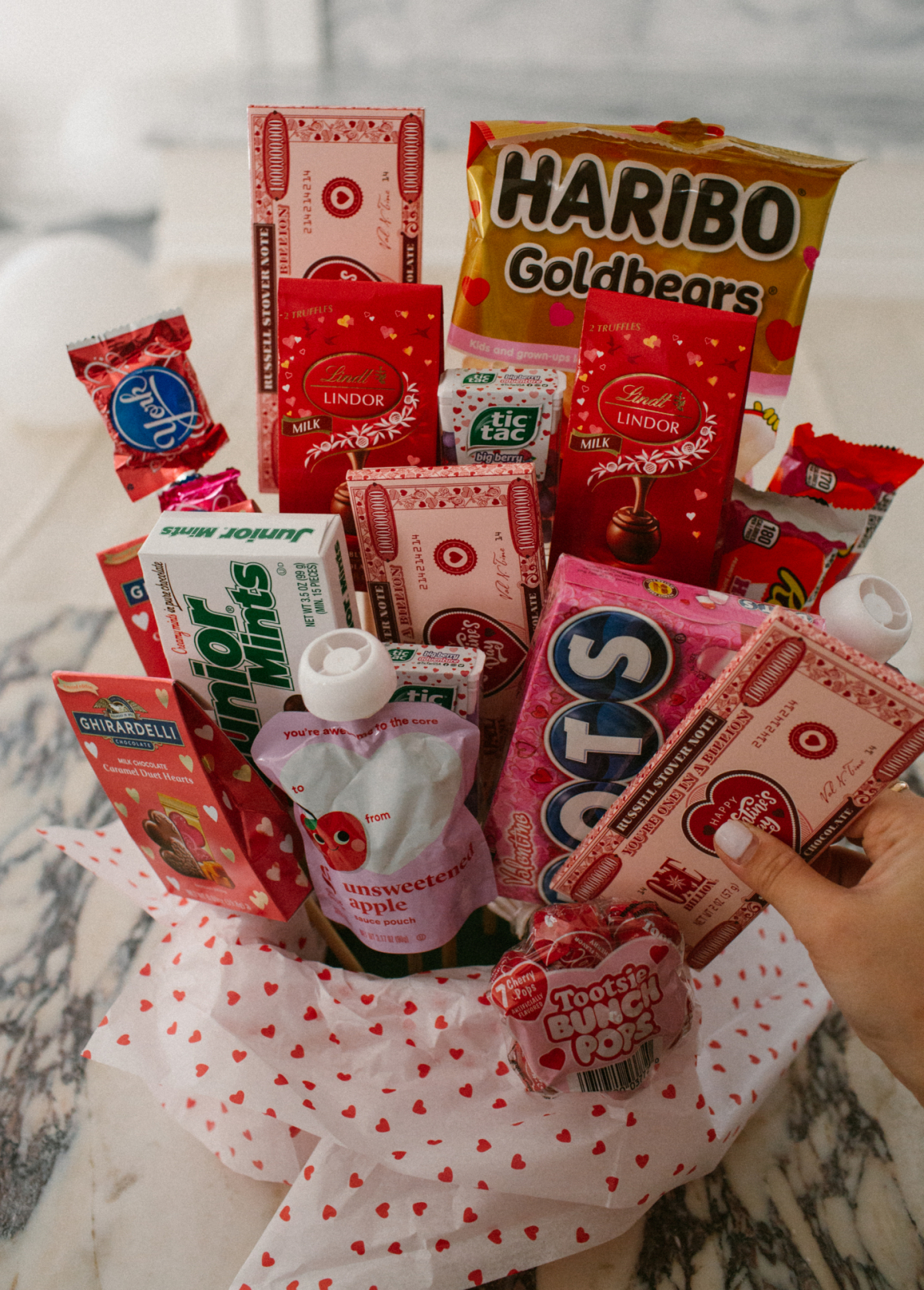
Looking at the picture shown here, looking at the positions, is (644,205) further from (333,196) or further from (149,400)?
(149,400)

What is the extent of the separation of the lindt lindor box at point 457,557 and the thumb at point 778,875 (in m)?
0.22

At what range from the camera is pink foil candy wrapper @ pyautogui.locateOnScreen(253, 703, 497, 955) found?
0.60 meters

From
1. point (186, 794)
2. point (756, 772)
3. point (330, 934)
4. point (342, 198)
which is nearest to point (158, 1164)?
point (330, 934)

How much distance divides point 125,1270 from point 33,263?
54.2 inches

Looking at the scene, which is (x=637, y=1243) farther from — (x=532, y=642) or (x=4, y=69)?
(x=4, y=69)

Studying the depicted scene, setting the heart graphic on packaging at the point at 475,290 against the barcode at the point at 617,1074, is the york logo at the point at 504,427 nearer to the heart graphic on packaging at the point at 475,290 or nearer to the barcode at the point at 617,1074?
the heart graphic on packaging at the point at 475,290

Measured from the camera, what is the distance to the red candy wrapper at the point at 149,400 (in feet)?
2.27

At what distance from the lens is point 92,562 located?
1318 mm

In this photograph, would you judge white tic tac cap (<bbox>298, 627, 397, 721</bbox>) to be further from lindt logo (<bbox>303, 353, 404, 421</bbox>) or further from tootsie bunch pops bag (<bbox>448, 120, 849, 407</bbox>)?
tootsie bunch pops bag (<bbox>448, 120, 849, 407</bbox>)

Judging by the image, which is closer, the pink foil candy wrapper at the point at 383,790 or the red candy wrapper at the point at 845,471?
the pink foil candy wrapper at the point at 383,790

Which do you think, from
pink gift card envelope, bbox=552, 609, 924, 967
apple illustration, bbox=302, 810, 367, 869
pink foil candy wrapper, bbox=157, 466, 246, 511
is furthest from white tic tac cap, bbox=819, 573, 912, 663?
pink foil candy wrapper, bbox=157, 466, 246, 511

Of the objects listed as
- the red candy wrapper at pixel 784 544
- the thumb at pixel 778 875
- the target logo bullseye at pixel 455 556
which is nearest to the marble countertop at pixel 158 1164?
the thumb at pixel 778 875

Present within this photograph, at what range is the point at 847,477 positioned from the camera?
0.75 m

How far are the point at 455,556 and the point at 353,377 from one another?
170mm
